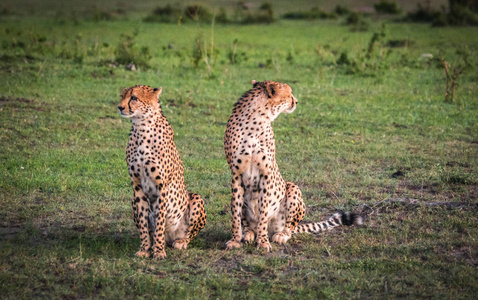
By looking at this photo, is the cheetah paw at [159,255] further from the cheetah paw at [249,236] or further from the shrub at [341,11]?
the shrub at [341,11]

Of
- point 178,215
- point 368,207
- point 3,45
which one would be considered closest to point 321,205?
point 368,207

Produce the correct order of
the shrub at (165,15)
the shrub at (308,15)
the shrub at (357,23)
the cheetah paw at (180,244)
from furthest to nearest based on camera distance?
the shrub at (308,15)
the shrub at (165,15)
the shrub at (357,23)
the cheetah paw at (180,244)

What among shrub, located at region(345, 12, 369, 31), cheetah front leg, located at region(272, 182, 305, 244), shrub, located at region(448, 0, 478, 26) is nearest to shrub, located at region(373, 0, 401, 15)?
shrub, located at region(448, 0, 478, 26)

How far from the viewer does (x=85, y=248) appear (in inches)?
190

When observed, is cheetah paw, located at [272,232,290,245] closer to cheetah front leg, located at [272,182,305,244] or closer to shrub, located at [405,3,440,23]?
cheetah front leg, located at [272,182,305,244]

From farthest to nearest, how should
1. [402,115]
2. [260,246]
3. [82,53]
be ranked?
[82,53]
[402,115]
[260,246]

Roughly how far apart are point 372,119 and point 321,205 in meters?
3.75

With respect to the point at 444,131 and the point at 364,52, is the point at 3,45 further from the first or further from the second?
the point at 444,131

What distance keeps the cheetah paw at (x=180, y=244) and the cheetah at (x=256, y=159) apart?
13.6 inches

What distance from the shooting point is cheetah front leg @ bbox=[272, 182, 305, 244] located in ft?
17.1

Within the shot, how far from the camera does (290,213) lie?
5227 millimetres

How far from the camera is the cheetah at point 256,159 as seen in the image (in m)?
4.93

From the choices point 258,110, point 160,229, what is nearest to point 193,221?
point 160,229

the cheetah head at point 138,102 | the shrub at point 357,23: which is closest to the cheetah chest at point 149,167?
the cheetah head at point 138,102
